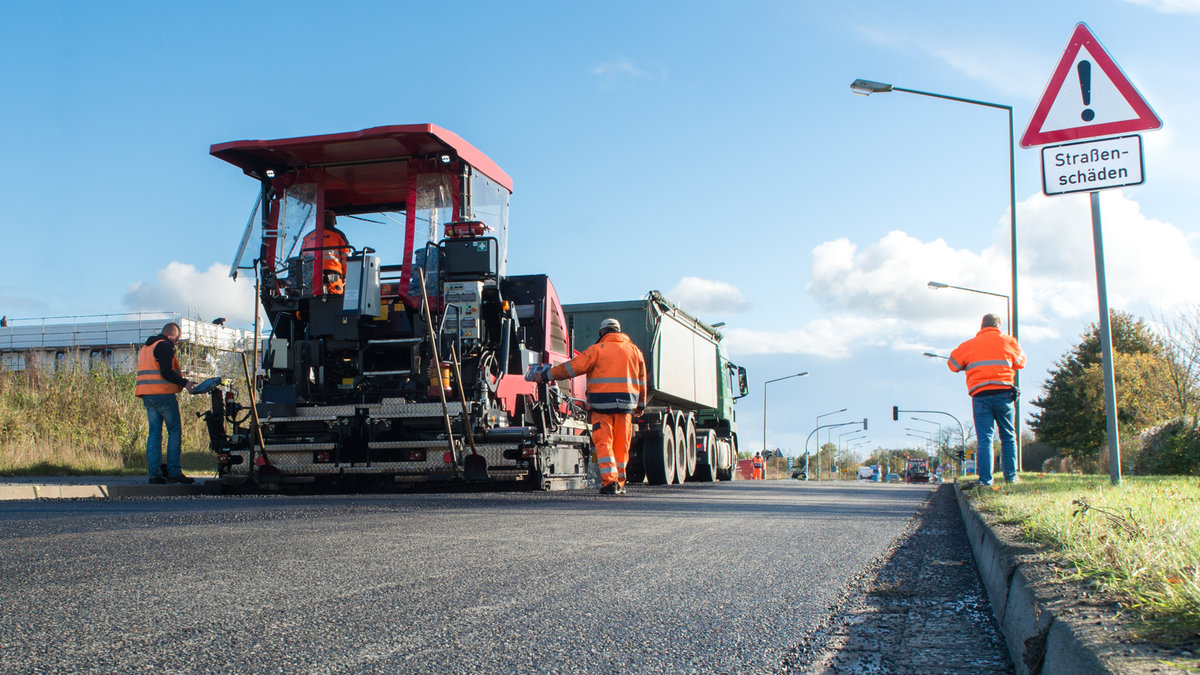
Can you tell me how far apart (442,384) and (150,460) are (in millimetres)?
4248

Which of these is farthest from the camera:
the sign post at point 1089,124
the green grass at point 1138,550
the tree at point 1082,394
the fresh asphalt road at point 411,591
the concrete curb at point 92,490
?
the tree at point 1082,394

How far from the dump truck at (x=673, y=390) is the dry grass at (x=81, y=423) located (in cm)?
685

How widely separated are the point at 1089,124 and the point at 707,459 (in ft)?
39.3

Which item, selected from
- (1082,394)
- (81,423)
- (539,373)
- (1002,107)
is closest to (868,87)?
(1002,107)

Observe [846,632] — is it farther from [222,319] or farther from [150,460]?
[150,460]

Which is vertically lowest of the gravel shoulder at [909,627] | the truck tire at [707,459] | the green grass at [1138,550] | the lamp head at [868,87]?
the gravel shoulder at [909,627]

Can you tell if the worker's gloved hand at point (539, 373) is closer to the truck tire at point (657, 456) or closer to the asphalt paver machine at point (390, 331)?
the asphalt paver machine at point (390, 331)

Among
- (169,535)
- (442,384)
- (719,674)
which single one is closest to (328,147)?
(442,384)

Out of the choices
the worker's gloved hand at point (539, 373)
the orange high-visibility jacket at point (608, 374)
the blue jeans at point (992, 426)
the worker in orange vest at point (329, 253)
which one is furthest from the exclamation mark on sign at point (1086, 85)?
the worker in orange vest at point (329, 253)

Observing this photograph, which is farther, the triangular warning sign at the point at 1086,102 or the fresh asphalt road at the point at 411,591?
the triangular warning sign at the point at 1086,102

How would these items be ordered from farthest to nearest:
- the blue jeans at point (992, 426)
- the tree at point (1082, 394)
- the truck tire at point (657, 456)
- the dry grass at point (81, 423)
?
the tree at point (1082, 394), the dry grass at point (81, 423), the truck tire at point (657, 456), the blue jeans at point (992, 426)

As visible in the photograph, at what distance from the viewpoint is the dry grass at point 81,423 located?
46.2 ft

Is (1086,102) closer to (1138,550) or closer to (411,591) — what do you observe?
(1138,550)

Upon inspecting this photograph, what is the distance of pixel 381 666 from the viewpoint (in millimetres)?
2449
